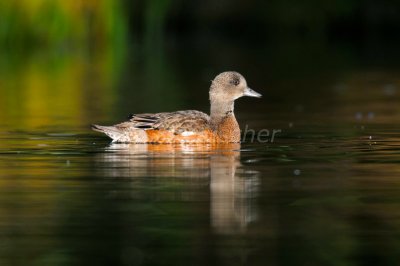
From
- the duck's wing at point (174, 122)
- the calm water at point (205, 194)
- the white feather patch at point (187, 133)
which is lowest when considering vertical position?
the calm water at point (205, 194)

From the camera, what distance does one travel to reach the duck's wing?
13.2 m

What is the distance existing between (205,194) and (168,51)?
1048 inches

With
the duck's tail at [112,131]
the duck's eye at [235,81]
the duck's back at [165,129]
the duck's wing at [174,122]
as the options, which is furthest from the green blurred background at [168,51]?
the duck's eye at [235,81]

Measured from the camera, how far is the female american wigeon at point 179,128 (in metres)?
13.2

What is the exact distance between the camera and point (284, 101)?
20141mm

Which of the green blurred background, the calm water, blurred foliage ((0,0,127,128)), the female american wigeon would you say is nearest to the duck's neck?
the female american wigeon

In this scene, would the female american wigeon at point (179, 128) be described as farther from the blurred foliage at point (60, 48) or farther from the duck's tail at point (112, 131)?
the blurred foliage at point (60, 48)

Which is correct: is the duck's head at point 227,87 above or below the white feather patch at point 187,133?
above

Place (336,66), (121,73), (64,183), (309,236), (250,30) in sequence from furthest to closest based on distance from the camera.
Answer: (250,30) → (336,66) → (121,73) → (64,183) → (309,236)

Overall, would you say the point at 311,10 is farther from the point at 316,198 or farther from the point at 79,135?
the point at 316,198

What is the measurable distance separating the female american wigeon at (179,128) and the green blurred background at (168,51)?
203 centimetres

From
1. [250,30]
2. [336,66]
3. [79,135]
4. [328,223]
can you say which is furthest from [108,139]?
[250,30]

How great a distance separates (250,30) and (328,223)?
39244 millimetres

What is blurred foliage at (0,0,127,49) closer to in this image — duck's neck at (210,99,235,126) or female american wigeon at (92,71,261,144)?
duck's neck at (210,99,235,126)
